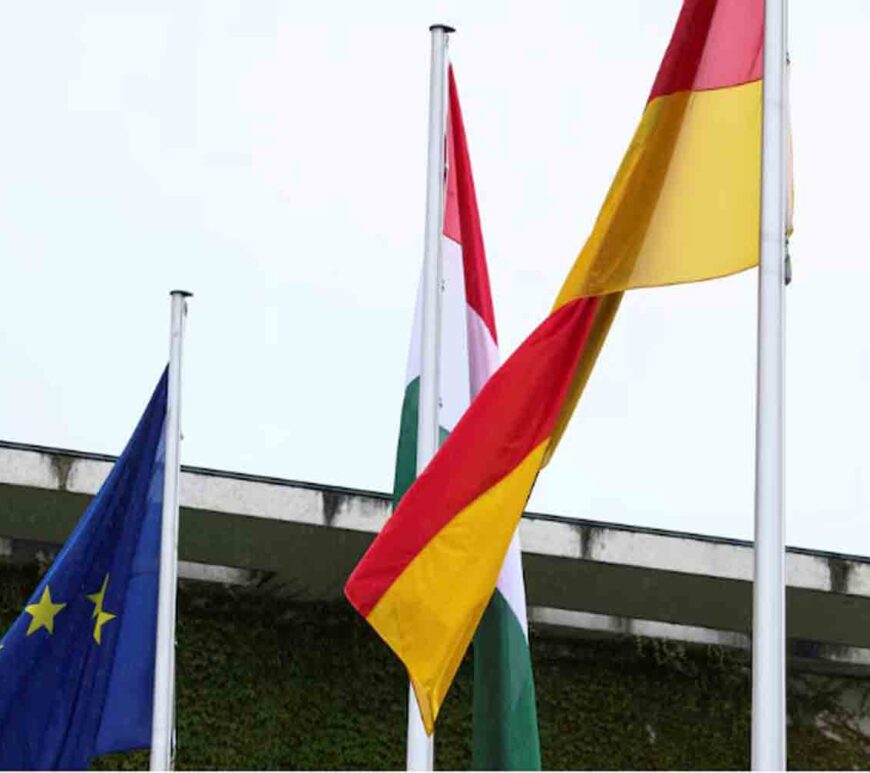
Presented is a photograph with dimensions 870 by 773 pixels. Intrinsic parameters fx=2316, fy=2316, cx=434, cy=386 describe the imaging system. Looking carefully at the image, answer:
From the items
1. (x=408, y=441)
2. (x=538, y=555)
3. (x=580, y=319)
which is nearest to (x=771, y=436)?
(x=580, y=319)

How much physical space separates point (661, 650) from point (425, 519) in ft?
28.0

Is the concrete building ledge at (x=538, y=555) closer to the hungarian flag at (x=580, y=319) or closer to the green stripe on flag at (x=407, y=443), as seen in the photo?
the green stripe on flag at (x=407, y=443)

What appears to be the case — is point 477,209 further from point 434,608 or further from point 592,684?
point 592,684

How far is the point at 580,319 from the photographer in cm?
652

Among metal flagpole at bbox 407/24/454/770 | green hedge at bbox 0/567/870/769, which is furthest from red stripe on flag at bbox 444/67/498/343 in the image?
green hedge at bbox 0/567/870/769

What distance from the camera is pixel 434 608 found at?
6.71 m

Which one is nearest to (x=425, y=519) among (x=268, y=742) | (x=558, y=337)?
(x=558, y=337)

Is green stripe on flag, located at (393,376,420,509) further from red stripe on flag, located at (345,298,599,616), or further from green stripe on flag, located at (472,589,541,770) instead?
red stripe on flag, located at (345,298,599,616)

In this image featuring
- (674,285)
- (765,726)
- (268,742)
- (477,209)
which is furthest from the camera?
(268,742)

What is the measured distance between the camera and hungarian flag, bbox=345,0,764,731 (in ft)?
21.0

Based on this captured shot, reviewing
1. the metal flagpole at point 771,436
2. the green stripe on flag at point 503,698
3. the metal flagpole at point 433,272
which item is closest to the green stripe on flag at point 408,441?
the metal flagpole at point 433,272

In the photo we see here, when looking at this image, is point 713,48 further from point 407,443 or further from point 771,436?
point 407,443

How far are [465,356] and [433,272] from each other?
37 centimetres

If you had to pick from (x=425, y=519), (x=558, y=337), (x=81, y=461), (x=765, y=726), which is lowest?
(x=765, y=726)
